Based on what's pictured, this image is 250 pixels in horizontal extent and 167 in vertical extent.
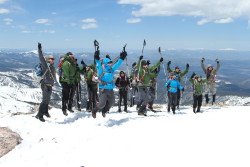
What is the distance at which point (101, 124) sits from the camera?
35.7 ft

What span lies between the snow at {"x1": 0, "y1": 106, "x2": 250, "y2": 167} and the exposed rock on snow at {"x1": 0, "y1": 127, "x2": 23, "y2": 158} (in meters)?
0.20

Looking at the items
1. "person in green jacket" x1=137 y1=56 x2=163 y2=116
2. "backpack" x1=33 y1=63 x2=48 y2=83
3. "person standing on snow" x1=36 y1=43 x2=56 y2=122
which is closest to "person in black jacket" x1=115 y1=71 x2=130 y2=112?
"person in green jacket" x1=137 y1=56 x2=163 y2=116

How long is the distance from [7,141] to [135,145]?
13.1ft

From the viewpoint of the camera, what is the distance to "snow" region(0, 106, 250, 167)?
6.28 meters

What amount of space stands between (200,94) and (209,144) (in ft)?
33.3

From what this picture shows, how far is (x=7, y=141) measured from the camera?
7.85m

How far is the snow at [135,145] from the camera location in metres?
6.28

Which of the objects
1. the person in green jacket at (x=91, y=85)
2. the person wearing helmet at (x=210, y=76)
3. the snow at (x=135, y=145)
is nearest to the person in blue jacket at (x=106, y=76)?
the snow at (x=135, y=145)

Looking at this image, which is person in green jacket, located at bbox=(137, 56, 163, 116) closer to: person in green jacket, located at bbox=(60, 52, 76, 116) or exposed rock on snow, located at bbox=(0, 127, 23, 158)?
person in green jacket, located at bbox=(60, 52, 76, 116)

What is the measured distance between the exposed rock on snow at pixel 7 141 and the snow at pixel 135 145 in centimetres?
20

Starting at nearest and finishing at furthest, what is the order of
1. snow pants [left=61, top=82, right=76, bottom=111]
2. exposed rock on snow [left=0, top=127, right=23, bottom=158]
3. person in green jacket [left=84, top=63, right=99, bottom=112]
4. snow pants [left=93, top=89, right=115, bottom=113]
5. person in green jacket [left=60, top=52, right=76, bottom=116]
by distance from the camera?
1. exposed rock on snow [left=0, top=127, right=23, bottom=158]
2. snow pants [left=93, top=89, right=115, bottom=113]
3. person in green jacket [left=60, top=52, right=76, bottom=116]
4. snow pants [left=61, top=82, right=76, bottom=111]
5. person in green jacket [left=84, top=63, right=99, bottom=112]

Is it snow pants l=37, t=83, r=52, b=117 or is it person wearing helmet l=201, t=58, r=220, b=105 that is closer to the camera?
snow pants l=37, t=83, r=52, b=117

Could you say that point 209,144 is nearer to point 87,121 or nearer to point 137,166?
point 137,166

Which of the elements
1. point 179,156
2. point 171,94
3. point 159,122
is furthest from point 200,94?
point 179,156
